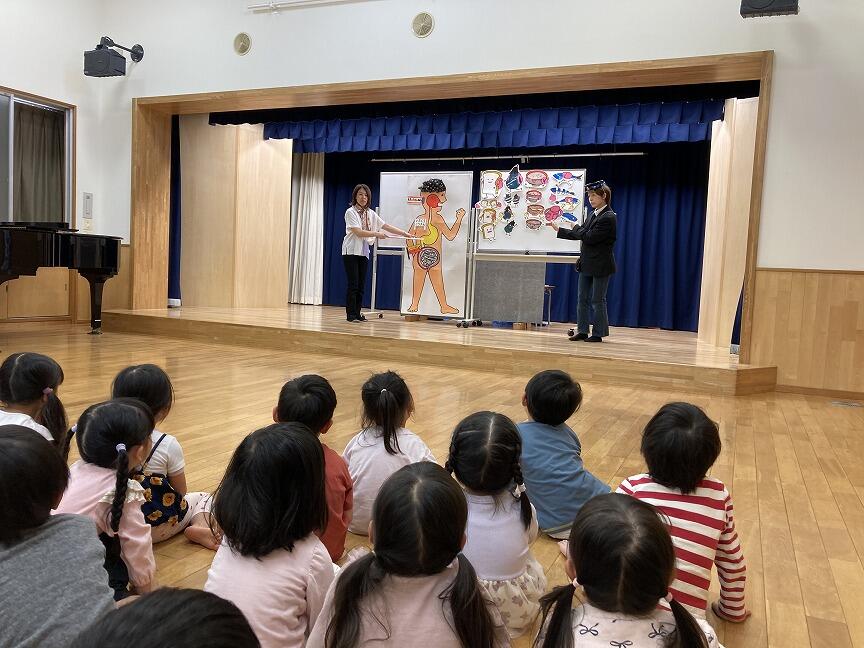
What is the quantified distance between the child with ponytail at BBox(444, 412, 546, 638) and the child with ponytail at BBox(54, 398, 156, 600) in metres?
0.66

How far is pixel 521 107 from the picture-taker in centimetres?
680

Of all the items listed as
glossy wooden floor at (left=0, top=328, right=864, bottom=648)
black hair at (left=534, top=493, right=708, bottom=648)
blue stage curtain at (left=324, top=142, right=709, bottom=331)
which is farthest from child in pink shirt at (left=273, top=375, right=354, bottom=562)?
blue stage curtain at (left=324, top=142, right=709, bottom=331)

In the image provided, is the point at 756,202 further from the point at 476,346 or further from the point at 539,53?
the point at 476,346

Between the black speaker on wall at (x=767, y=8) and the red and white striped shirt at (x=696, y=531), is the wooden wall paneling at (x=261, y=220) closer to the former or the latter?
the black speaker on wall at (x=767, y=8)

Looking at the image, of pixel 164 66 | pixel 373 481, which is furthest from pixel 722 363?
pixel 164 66

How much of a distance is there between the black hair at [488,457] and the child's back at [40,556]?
28.4 inches

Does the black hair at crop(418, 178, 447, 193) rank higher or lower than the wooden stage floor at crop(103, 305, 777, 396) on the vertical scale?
higher

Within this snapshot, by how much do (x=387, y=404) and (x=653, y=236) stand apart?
768 cm

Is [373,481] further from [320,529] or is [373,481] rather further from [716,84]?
[716,84]

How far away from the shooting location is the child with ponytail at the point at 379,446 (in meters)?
1.94

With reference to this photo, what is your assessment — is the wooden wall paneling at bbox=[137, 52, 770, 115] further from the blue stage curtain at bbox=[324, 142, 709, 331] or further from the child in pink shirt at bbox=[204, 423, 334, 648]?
the child in pink shirt at bbox=[204, 423, 334, 648]

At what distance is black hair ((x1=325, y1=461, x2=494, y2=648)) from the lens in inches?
38.4

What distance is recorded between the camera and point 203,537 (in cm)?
187

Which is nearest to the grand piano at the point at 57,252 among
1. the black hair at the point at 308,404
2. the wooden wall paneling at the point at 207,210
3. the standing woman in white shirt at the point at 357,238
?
the wooden wall paneling at the point at 207,210
